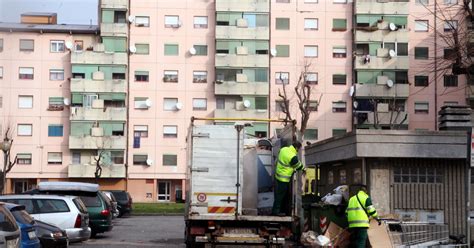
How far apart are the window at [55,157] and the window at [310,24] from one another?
22.8 meters

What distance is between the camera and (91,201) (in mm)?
25891

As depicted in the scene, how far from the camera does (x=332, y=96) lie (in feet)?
219

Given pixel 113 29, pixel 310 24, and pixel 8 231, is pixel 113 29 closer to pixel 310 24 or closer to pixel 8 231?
pixel 310 24

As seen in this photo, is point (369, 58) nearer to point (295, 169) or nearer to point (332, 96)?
point (332, 96)

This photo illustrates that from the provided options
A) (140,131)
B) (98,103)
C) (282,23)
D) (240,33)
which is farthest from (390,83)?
(98,103)

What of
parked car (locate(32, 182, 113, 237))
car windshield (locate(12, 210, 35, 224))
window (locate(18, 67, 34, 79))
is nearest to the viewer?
car windshield (locate(12, 210, 35, 224))

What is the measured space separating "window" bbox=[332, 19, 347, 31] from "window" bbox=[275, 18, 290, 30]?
12.5ft

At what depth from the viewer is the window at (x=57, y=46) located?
66.5 metres

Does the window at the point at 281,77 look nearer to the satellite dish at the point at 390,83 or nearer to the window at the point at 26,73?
the satellite dish at the point at 390,83

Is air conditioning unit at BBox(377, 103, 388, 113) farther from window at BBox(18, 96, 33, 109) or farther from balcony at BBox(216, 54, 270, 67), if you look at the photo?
window at BBox(18, 96, 33, 109)

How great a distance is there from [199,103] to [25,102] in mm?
14274

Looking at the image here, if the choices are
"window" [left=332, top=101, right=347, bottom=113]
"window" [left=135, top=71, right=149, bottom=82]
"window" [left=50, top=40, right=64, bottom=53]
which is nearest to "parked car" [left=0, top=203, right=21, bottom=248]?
"window" [left=135, top=71, right=149, bottom=82]

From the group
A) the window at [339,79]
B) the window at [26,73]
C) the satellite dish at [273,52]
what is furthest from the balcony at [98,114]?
the window at [339,79]

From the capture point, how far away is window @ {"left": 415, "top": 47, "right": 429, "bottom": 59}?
217 feet
